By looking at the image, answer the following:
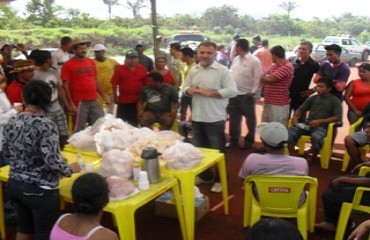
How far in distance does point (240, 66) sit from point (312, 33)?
45.2 m

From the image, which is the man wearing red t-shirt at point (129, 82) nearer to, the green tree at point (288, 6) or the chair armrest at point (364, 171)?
the chair armrest at point (364, 171)

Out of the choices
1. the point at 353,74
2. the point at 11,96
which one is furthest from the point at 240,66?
the point at 353,74

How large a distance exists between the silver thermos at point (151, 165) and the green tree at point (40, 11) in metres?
33.9

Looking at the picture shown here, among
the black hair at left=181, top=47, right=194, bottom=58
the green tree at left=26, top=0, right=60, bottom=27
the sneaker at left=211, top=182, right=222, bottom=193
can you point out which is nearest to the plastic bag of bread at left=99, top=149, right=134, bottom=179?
the sneaker at left=211, top=182, right=222, bottom=193

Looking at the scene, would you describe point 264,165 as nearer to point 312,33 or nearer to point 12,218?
point 12,218

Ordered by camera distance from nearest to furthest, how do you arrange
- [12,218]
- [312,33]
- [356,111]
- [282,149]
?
[282,149] → [12,218] → [356,111] → [312,33]

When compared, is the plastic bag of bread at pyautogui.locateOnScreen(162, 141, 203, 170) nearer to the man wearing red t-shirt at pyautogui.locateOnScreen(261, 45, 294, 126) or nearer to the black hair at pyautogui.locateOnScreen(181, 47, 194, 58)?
the man wearing red t-shirt at pyautogui.locateOnScreen(261, 45, 294, 126)

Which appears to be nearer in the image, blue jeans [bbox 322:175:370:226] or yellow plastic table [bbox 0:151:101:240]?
yellow plastic table [bbox 0:151:101:240]

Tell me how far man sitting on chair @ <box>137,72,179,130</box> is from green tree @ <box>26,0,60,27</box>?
3129cm

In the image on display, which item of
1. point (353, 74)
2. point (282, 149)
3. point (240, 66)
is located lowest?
point (353, 74)

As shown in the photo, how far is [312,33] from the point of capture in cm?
4784

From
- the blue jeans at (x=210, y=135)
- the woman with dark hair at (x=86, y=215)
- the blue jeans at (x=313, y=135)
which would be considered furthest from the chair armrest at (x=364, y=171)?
the woman with dark hair at (x=86, y=215)

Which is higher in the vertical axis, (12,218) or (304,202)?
(304,202)

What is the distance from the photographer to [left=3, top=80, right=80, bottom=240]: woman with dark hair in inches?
97.2
